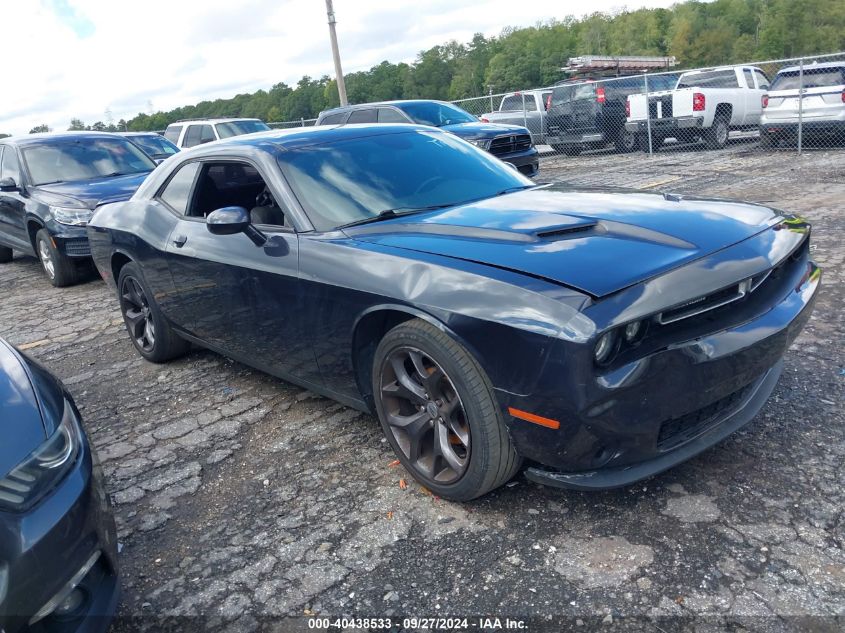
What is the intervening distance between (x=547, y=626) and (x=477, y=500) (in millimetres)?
744

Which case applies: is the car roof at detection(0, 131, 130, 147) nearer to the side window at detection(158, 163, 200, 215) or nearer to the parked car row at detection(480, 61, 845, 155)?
the side window at detection(158, 163, 200, 215)

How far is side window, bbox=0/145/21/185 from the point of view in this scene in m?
8.30

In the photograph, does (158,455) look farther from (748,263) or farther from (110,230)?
(748,263)

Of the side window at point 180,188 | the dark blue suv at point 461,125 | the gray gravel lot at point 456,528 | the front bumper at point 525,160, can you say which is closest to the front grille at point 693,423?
the gray gravel lot at point 456,528

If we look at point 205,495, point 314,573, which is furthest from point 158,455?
point 314,573

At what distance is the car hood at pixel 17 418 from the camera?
197 centimetres

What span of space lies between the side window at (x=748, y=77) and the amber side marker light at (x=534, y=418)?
629 inches

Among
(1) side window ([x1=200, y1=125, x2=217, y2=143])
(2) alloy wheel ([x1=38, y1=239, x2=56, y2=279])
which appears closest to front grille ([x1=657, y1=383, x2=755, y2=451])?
(2) alloy wheel ([x1=38, y1=239, x2=56, y2=279])

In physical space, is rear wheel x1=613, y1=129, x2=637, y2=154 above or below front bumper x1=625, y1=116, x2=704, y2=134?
below

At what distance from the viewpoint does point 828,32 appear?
66938 millimetres

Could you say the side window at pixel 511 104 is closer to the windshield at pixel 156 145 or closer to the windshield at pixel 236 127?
the windshield at pixel 236 127

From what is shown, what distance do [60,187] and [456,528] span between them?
279 inches

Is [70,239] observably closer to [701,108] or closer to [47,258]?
[47,258]

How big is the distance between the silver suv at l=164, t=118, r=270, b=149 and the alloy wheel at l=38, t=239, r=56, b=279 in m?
8.85
